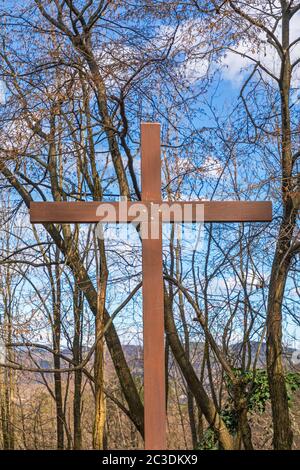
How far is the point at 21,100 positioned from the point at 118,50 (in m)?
1.03

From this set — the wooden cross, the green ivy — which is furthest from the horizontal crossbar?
the green ivy

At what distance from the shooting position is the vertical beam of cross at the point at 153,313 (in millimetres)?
2736

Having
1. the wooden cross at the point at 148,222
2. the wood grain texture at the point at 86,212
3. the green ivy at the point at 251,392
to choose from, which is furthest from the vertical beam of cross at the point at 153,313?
the green ivy at the point at 251,392

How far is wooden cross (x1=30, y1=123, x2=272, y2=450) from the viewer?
9.00ft

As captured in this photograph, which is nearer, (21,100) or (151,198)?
Result: (151,198)

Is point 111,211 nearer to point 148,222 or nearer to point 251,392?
point 148,222

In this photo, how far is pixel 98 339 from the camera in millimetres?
5371

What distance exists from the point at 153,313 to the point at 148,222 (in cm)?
46

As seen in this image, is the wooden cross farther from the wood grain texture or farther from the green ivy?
the green ivy

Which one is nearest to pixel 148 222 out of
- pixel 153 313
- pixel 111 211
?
pixel 111 211
